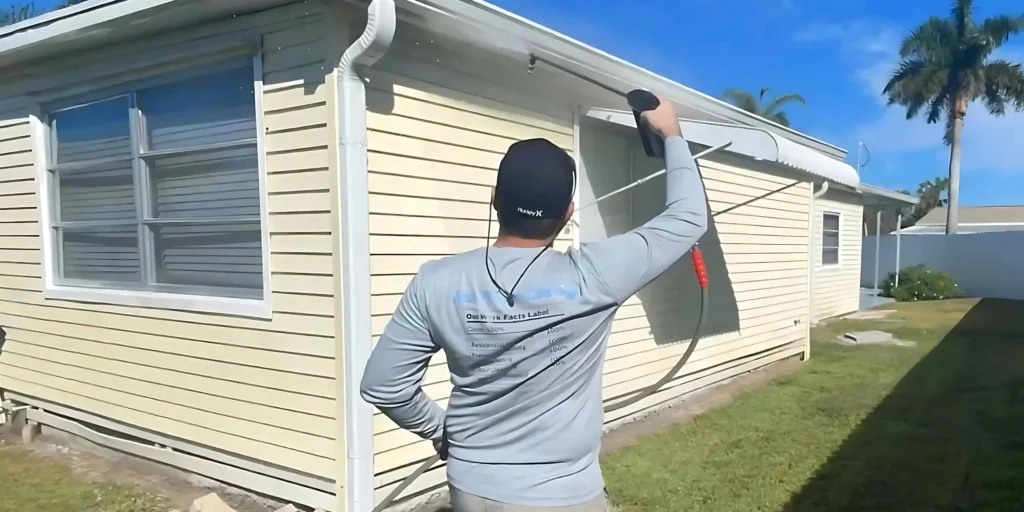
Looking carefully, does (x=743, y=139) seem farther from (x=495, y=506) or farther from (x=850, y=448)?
(x=495, y=506)

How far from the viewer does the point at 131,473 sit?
4.79 meters

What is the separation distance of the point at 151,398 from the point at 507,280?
418 cm

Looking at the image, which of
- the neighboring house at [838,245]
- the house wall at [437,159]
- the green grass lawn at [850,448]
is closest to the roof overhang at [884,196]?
the neighboring house at [838,245]

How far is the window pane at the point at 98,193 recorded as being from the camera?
4.92 m

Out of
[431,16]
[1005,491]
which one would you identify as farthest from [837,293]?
[431,16]

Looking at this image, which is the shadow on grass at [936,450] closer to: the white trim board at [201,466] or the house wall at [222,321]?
the white trim board at [201,466]

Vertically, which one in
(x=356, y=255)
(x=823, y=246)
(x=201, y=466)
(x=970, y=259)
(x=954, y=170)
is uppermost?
(x=954, y=170)

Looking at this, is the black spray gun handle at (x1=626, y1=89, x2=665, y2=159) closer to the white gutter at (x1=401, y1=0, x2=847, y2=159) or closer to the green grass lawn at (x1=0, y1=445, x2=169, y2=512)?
the white gutter at (x1=401, y1=0, x2=847, y2=159)

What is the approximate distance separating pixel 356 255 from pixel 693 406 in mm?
4201

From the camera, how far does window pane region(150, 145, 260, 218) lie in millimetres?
4227

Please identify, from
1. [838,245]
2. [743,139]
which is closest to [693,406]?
[743,139]

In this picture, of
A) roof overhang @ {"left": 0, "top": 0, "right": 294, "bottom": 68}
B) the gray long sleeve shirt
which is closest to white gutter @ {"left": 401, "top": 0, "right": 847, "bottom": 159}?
roof overhang @ {"left": 0, "top": 0, "right": 294, "bottom": 68}

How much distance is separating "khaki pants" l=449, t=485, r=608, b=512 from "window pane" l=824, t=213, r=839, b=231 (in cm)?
1336

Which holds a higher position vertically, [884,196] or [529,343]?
[884,196]
